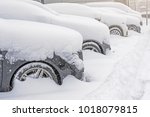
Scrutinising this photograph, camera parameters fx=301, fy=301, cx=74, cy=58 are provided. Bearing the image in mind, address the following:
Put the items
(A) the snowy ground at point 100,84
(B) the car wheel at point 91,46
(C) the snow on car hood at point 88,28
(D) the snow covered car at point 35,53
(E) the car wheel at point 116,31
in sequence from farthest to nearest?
1. (E) the car wheel at point 116,31
2. (B) the car wheel at point 91,46
3. (C) the snow on car hood at point 88,28
4. (A) the snowy ground at point 100,84
5. (D) the snow covered car at point 35,53

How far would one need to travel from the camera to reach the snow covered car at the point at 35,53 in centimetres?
441

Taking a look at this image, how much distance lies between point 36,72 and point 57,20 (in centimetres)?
192

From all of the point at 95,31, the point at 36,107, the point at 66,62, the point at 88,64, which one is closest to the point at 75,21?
the point at 95,31

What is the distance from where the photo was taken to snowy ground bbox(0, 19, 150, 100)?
4.52 metres

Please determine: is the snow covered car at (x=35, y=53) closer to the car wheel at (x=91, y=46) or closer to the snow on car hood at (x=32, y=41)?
the snow on car hood at (x=32, y=41)

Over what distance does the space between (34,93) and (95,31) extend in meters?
2.89

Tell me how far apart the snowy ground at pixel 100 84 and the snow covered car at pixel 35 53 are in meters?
0.13

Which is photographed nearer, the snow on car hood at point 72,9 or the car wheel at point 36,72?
the car wheel at point 36,72

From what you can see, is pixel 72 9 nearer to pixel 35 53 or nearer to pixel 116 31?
pixel 116 31

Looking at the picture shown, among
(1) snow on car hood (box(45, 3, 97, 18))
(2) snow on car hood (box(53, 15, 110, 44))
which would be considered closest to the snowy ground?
(2) snow on car hood (box(53, 15, 110, 44))

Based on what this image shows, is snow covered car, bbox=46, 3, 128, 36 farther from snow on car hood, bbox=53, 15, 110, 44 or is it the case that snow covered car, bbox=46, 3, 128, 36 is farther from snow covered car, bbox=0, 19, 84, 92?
snow covered car, bbox=0, 19, 84, 92

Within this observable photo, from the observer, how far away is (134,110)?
4.00 m

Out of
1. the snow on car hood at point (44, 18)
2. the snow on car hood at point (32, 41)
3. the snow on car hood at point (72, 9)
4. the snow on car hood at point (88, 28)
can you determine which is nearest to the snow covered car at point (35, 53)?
the snow on car hood at point (32, 41)

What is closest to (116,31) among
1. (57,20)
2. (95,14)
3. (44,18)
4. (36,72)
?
(95,14)
